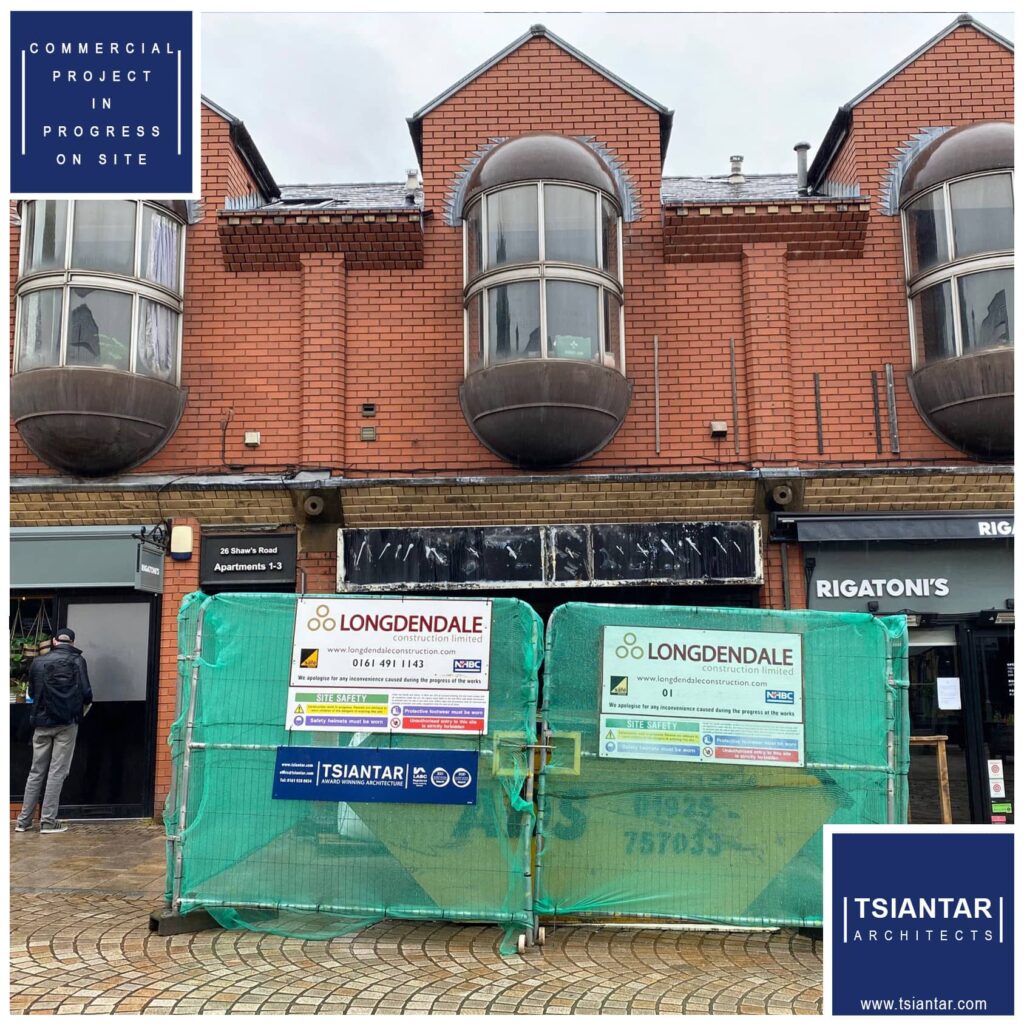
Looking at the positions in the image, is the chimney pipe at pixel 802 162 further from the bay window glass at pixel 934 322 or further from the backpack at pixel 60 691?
the backpack at pixel 60 691

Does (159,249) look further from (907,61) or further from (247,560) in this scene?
(907,61)

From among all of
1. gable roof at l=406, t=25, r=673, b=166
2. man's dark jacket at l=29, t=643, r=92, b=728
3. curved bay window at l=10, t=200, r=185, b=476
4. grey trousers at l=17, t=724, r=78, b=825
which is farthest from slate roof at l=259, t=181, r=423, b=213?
grey trousers at l=17, t=724, r=78, b=825

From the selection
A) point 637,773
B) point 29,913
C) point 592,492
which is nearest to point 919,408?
point 592,492

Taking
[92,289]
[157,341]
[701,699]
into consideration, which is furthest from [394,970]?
[92,289]

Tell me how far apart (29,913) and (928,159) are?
35.7 ft

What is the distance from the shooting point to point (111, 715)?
10.1m

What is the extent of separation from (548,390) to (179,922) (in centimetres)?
591

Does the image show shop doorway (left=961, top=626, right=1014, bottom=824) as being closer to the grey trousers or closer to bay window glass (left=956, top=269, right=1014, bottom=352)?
bay window glass (left=956, top=269, right=1014, bottom=352)

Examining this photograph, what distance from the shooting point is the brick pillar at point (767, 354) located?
33.1ft

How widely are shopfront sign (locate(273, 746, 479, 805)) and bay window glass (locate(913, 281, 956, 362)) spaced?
708 centimetres

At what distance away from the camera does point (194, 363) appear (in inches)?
413

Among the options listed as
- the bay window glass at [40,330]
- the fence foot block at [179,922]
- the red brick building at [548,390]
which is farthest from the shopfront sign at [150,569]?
the fence foot block at [179,922]

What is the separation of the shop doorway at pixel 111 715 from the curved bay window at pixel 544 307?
434 cm

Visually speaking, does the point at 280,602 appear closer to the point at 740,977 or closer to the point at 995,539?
the point at 740,977
